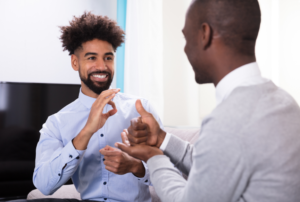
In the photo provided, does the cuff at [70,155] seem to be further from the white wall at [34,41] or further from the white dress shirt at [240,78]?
the white wall at [34,41]

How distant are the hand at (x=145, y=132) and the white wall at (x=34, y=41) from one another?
1866 mm

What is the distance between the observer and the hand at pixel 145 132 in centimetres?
105

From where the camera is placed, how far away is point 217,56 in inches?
31.8

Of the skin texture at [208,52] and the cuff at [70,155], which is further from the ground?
the skin texture at [208,52]

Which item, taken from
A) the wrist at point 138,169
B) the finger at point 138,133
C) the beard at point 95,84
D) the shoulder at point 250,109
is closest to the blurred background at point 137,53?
the beard at point 95,84

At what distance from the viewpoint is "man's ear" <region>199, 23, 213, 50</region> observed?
796 mm

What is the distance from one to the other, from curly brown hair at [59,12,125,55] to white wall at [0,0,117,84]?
1.04 m

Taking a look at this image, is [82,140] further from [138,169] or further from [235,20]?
[235,20]

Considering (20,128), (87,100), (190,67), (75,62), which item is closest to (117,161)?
(87,100)

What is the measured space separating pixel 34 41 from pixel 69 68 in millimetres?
433

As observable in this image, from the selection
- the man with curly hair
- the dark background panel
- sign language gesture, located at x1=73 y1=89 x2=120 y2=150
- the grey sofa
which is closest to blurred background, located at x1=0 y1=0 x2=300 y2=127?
the dark background panel

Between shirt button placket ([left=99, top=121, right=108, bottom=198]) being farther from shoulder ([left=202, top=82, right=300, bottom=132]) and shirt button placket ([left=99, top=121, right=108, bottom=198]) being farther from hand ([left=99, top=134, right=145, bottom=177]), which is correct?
shoulder ([left=202, top=82, right=300, bottom=132])

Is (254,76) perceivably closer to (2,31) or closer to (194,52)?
(194,52)

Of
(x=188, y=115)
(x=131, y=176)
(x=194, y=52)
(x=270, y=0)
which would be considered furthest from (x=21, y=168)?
(x=270, y=0)
